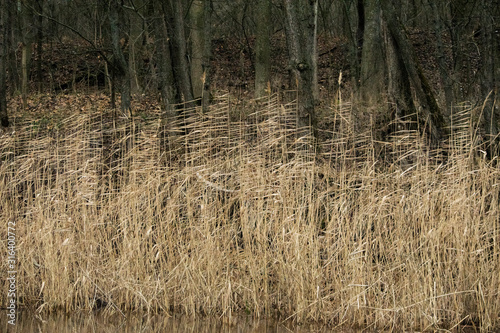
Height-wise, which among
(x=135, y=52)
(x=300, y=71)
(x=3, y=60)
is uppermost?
(x=135, y=52)

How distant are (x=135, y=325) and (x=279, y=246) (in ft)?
4.95

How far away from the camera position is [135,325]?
505 cm

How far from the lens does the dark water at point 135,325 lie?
4906 millimetres

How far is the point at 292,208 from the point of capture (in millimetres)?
5441

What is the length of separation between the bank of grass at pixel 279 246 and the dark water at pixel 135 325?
12 cm

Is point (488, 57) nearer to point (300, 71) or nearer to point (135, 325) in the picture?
point (300, 71)

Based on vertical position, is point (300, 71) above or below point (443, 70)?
below

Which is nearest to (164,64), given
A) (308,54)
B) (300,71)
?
(308,54)

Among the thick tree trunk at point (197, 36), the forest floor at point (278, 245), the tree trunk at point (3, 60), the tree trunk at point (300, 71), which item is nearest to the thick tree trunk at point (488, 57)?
Result: the forest floor at point (278, 245)

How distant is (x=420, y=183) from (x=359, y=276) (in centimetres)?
117

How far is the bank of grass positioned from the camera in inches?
190

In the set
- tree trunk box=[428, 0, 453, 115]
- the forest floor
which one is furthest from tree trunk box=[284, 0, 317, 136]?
tree trunk box=[428, 0, 453, 115]

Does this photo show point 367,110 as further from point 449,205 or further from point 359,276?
point 359,276

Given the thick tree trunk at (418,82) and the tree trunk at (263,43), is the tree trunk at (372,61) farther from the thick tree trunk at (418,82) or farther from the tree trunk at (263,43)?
the thick tree trunk at (418,82)
